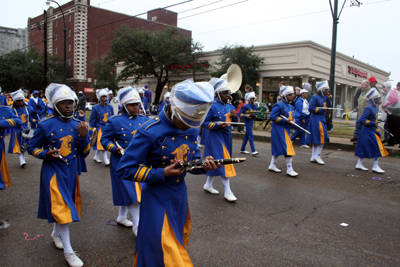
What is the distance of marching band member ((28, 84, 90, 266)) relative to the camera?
336cm

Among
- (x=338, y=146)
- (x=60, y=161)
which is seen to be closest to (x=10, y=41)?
(x=338, y=146)

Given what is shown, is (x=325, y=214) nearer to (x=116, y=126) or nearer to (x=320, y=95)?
(x=116, y=126)

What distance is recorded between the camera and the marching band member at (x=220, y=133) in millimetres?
5543

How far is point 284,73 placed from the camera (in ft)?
96.3

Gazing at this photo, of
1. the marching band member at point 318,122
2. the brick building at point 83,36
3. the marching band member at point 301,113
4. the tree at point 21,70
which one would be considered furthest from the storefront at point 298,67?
the tree at point 21,70

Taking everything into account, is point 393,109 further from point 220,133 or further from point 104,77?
point 104,77

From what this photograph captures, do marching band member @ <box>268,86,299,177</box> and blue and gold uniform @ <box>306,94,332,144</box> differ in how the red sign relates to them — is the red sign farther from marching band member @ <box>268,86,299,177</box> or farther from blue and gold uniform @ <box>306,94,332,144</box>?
marching band member @ <box>268,86,299,177</box>

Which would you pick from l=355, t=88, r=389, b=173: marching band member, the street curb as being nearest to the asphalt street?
l=355, t=88, r=389, b=173: marching band member

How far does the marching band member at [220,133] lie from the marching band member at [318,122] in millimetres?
3946

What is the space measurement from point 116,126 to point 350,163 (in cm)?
719

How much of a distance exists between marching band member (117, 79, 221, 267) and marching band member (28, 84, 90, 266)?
136cm

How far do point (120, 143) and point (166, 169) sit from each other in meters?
2.25

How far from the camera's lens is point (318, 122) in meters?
8.80

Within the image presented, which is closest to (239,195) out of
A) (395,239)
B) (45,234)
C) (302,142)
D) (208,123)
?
(208,123)
